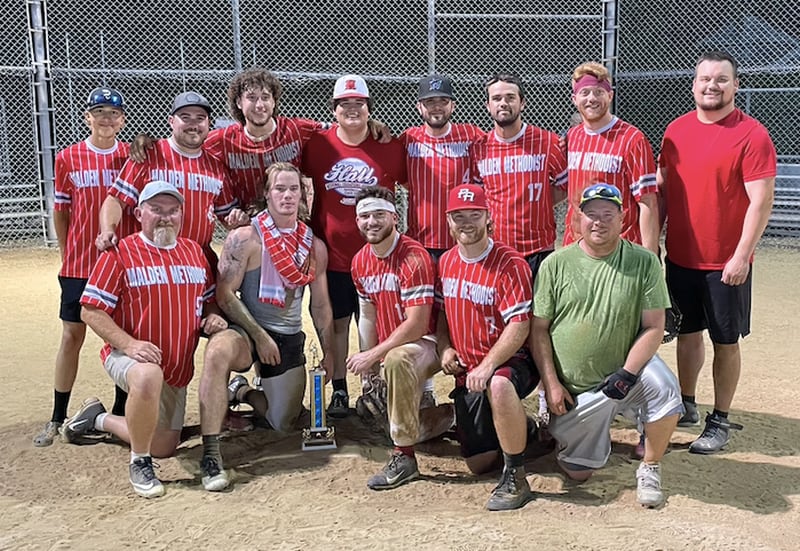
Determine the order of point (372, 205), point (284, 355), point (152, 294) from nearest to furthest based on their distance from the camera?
A: point (152, 294) < point (372, 205) < point (284, 355)

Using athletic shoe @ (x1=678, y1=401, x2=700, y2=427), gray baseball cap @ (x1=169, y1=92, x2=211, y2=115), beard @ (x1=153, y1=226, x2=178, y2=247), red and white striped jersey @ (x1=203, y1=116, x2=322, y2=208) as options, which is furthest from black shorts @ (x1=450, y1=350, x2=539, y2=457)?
gray baseball cap @ (x1=169, y1=92, x2=211, y2=115)

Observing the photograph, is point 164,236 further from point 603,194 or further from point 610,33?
point 610,33

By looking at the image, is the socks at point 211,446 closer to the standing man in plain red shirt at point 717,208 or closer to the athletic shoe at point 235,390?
the athletic shoe at point 235,390

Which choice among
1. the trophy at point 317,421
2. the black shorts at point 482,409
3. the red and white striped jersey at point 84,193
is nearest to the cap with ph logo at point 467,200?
the black shorts at point 482,409

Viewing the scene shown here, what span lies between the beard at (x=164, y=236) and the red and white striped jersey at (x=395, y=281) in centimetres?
102

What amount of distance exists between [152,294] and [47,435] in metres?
1.30

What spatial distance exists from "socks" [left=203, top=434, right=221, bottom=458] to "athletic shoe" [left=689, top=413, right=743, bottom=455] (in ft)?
8.58

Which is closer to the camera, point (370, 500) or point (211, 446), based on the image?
point (370, 500)

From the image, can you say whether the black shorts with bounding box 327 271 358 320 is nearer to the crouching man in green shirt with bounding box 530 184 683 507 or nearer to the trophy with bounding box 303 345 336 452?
the trophy with bounding box 303 345 336 452

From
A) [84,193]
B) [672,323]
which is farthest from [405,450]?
[84,193]

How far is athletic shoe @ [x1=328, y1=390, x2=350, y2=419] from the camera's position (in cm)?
518

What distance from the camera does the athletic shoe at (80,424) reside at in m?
4.70

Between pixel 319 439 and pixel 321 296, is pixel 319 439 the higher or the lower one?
the lower one

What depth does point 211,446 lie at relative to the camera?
13.8 feet
